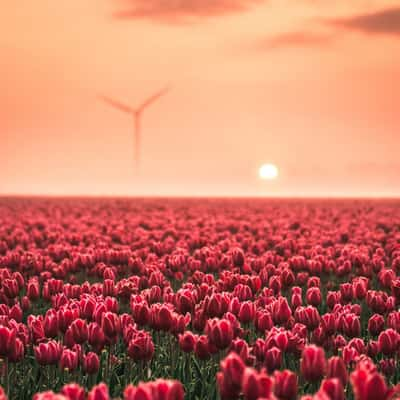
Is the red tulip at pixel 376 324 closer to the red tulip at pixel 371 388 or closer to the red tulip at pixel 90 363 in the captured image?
the red tulip at pixel 90 363

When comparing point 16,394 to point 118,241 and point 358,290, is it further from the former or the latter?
point 118,241

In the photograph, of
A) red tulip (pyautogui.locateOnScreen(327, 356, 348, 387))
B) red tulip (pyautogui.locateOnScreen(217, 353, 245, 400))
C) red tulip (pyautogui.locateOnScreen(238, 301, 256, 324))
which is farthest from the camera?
red tulip (pyautogui.locateOnScreen(238, 301, 256, 324))

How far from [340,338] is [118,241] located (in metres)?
10.8

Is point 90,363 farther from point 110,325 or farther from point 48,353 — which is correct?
point 110,325

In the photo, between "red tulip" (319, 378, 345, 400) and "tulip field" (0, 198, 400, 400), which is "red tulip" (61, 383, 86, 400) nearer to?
"tulip field" (0, 198, 400, 400)

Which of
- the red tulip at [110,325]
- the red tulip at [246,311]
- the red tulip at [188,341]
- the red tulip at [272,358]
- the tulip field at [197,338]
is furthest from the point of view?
the red tulip at [246,311]

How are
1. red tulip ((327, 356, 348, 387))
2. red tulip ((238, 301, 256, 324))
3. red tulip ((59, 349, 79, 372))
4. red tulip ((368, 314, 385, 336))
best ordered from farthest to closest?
red tulip ((368, 314, 385, 336)) < red tulip ((238, 301, 256, 324)) < red tulip ((59, 349, 79, 372)) < red tulip ((327, 356, 348, 387))

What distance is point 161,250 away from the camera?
13648 mm

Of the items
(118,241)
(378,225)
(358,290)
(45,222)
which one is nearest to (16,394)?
(358,290)

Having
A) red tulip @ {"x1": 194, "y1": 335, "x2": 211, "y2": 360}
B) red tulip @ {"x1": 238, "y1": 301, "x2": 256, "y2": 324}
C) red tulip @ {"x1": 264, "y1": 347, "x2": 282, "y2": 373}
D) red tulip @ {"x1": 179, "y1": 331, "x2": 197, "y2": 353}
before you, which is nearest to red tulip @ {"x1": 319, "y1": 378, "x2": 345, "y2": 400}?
red tulip @ {"x1": 264, "y1": 347, "x2": 282, "y2": 373}

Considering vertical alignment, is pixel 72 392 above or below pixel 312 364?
above

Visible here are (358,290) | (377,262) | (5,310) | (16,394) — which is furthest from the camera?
(377,262)

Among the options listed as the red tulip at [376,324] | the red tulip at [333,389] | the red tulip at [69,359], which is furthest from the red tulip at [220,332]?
the red tulip at [376,324]

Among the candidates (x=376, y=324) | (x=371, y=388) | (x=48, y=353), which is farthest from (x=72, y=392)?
(x=376, y=324)
